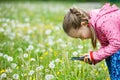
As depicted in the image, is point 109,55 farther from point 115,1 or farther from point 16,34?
point 115,1

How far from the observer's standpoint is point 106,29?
393cm

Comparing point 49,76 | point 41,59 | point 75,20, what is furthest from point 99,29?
point 41,59

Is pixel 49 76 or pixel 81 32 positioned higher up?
pixel 81 32

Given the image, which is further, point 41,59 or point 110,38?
point 41,59

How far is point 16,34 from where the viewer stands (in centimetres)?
716

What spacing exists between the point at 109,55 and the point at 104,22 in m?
0.31

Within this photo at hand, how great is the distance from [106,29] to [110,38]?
0.30ft

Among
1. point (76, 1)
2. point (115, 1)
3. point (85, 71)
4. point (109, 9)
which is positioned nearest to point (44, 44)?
point (85, 71)

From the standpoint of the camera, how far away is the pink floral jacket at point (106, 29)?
12.9ft

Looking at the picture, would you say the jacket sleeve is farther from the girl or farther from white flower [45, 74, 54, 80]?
white flower [45, 74, 54, 80]

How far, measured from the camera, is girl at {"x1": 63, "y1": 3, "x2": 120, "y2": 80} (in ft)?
12.9

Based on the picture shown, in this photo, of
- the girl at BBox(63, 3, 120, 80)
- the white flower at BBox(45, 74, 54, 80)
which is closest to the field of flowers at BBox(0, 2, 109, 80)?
the white flower at BBox(45, 74, 54, 80)

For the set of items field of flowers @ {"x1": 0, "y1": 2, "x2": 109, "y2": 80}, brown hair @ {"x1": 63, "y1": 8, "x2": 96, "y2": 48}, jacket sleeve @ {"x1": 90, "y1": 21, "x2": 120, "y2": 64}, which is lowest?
field of flowers @ {"x1": 0, "y1": 2, "x2": 109, "y2": 80}

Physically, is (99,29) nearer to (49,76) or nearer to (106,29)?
(106,29)
